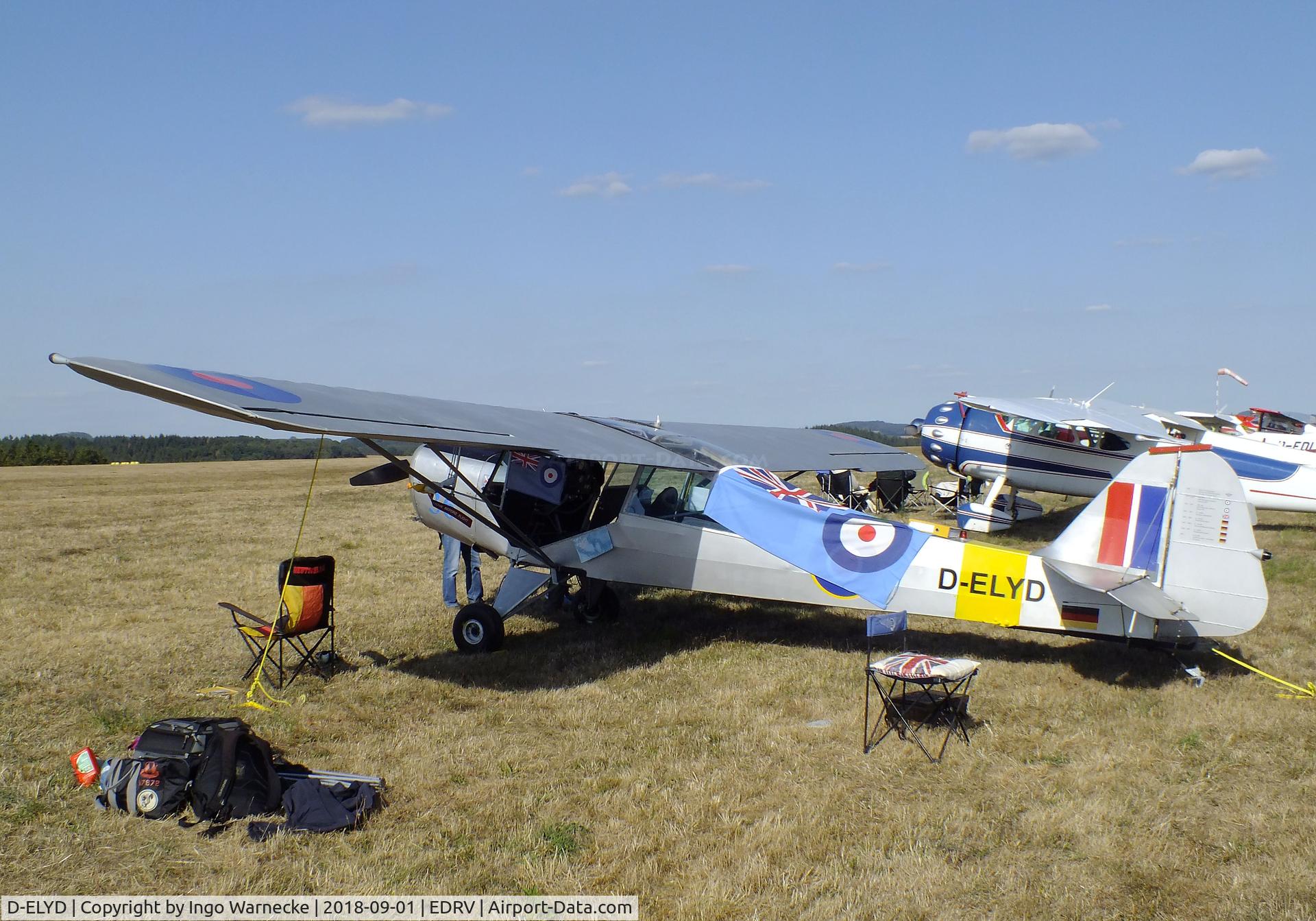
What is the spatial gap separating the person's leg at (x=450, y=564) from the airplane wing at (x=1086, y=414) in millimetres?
10008

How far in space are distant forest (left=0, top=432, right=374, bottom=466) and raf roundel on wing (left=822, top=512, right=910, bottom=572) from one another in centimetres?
2385

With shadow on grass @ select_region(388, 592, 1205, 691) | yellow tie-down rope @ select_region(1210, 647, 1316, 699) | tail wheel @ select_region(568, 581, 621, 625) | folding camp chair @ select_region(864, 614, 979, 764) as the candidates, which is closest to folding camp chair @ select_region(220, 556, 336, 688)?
shadow on grass @ select_region(388, 592, 1205, 691)

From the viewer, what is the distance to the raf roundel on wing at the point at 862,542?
713cm

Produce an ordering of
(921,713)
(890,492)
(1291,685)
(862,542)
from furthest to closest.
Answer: (890,492)
(862,542)
(1291,685)
(921,713)

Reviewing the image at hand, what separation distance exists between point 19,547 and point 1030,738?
15008 mm

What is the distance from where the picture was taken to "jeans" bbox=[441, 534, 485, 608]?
29.8 ft

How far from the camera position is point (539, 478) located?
8367mm

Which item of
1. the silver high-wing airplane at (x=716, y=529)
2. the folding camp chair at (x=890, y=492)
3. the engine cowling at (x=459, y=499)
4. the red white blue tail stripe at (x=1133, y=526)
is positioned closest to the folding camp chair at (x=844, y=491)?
the folding camp chair at (x=890, y=492)

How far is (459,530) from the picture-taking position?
877 centimetres

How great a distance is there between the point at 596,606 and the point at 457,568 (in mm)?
1556

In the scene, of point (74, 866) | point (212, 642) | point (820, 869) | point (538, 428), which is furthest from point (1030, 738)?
point (212, 642)

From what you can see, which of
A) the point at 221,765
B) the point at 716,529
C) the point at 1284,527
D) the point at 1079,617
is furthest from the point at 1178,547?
the point at 1284,527

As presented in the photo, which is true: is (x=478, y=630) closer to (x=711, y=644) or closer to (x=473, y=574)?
(x=473, y=574)

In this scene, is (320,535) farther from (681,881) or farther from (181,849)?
(681,881)
